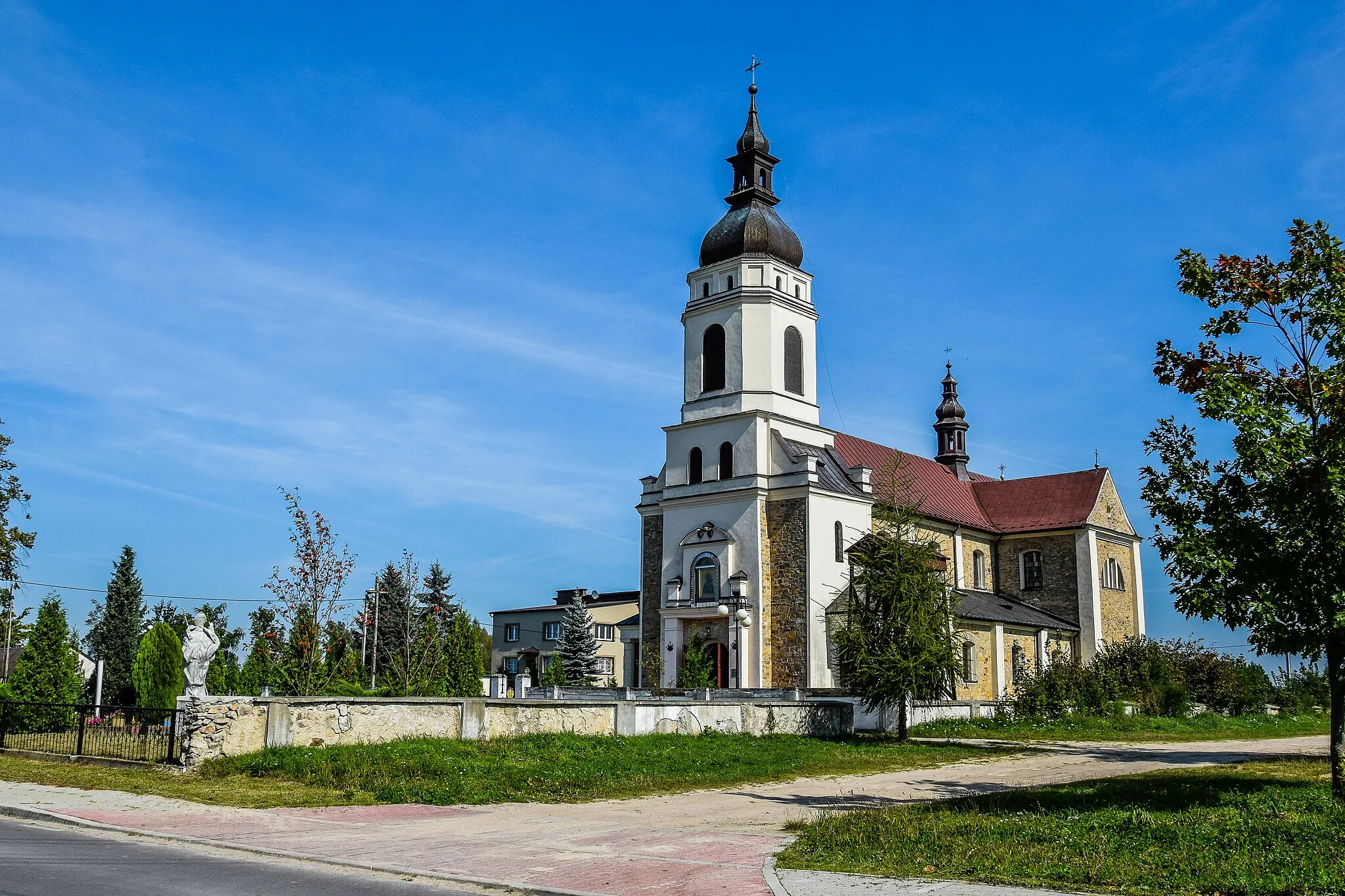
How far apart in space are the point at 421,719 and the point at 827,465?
1035 inches

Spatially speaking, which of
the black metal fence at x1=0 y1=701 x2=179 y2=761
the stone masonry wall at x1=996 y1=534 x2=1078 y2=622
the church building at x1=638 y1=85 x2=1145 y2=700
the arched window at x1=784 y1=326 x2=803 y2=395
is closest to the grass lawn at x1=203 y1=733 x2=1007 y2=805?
the black metal fence at x1=0 y1=701 x2=179 y2=761

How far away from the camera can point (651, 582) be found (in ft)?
143

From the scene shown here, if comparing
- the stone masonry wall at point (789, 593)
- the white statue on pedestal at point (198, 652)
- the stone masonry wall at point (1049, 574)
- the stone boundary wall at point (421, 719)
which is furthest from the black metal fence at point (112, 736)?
the stone masonry wall at point (1049, 574)

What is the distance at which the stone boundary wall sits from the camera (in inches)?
682

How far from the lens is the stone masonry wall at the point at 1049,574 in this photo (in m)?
49.6

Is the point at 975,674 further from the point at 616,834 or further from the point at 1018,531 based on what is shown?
the point at 616,834

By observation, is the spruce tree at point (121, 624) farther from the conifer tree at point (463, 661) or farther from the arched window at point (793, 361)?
the arched window at point (793, 361)

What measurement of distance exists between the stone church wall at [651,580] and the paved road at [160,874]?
103 feet

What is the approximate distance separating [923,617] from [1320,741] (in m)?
11.6

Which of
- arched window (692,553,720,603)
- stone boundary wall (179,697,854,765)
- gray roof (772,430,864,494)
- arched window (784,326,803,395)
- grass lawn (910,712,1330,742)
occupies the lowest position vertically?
grass lawn (910,712,1330,742)

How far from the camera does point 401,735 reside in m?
19.1

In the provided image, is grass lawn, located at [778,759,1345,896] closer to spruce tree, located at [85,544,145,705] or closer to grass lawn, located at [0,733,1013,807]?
grass lawn, located at [0,733,1013,807]

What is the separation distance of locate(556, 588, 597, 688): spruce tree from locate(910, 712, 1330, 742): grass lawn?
22.0 m

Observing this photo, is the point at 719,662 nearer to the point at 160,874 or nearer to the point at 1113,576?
the point at 1113,576
